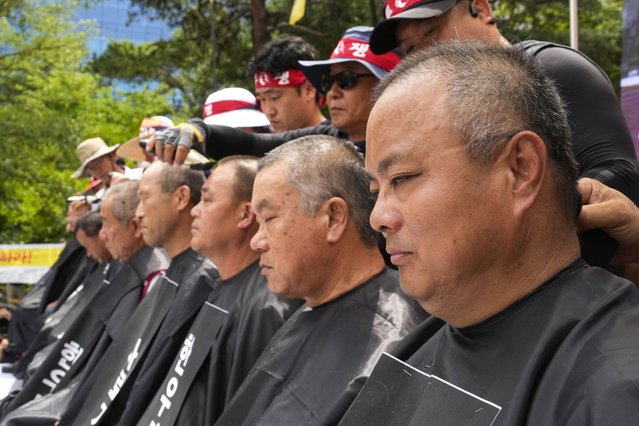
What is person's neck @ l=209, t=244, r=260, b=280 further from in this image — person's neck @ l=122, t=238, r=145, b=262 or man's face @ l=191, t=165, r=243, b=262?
person's neck @ l=122, t=238, r=145, b=262

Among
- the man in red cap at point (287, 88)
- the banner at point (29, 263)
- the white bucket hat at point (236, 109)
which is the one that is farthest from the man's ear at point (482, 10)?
the banner at point (29, 263)

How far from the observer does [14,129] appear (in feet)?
60.8

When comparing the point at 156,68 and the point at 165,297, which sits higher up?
the point at 165,297

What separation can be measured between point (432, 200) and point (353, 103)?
1.73 m

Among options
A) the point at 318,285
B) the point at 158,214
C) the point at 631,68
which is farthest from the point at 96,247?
the point at 318,285

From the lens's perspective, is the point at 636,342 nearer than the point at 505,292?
Yes

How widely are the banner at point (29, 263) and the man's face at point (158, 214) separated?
744cm

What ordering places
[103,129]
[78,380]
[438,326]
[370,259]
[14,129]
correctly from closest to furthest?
[438,326] → [370,259] → [78,380] → [14,129] → [103,129]

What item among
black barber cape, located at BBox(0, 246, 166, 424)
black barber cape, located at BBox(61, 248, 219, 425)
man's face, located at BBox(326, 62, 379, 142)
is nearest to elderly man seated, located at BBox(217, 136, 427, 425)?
man's face, located at BBox(326, 62, 379, 142)

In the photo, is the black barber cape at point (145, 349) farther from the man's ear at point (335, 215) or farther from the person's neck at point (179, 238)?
the man's ear at point (335, 215)

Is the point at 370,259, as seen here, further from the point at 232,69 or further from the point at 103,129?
the point at 103,129

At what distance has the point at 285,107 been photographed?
420 cm

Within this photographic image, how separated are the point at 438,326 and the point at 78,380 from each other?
319 centimetres

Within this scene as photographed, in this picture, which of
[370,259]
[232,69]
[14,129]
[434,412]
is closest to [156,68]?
[232,69]
